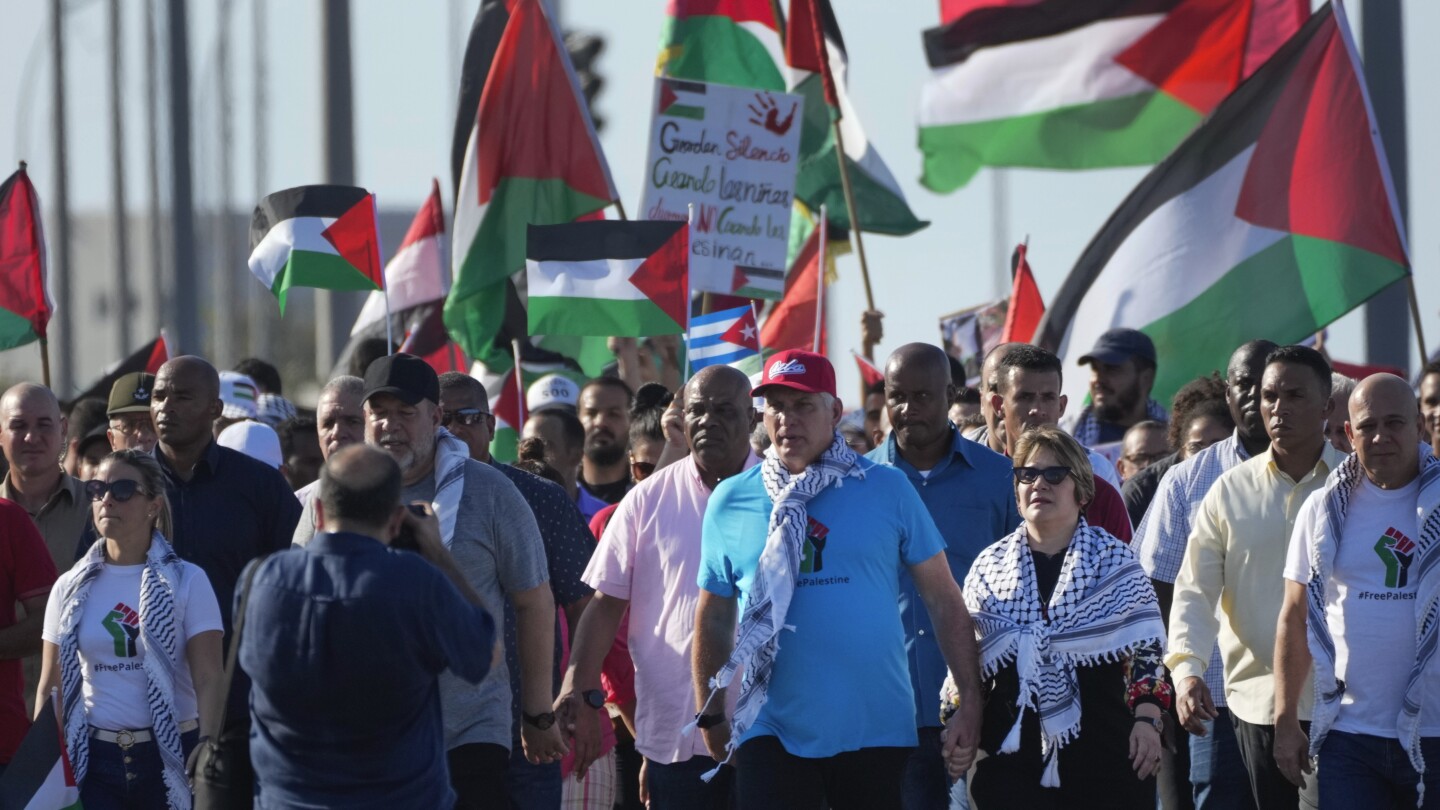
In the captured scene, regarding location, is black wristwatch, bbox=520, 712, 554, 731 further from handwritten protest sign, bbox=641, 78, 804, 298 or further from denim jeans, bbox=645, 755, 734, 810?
→ handwritten protest sign, bbox=641, 78, 804, 298

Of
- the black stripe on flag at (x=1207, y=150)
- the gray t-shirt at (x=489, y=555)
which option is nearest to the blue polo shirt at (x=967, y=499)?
the gray t-shirt at (x=489, y=555)

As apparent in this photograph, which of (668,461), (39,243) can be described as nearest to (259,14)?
(39,243)

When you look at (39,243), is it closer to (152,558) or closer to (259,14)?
(152,558)

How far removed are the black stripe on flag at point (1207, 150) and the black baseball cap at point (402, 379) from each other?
5280mm

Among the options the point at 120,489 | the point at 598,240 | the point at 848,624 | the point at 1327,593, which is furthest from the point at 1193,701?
the point at 598,240

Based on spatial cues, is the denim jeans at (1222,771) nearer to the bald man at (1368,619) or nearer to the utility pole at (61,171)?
the bald man at (1368,619)

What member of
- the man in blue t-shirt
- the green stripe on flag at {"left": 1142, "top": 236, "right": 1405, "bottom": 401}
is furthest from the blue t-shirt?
the green stripe on flag at {"left": 1142, "top": 236, "right": 1405, "bottom": 401}

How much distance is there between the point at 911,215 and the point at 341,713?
10820 mm

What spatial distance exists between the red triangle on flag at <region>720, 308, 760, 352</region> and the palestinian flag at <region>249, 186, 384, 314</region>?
6.43ft

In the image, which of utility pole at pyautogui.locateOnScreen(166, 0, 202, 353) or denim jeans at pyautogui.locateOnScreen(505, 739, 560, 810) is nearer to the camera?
denim jeans at pyautogui.locateOnScreen(505, 739, 560, 810)

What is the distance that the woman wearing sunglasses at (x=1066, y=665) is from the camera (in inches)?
279

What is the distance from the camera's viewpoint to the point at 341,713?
5898 mm

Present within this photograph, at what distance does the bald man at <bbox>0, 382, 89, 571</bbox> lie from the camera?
31.1 ft

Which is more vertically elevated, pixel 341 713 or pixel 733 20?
pixel 733 20
